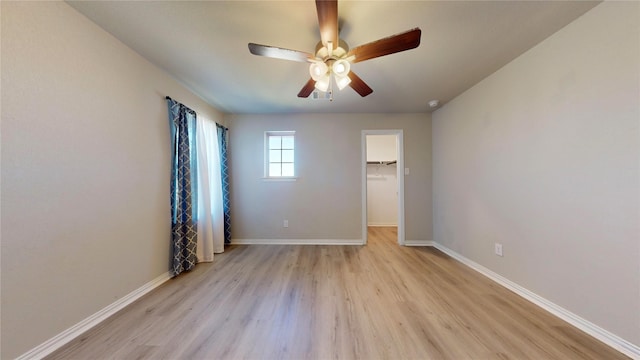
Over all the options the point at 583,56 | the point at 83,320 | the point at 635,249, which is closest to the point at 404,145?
the point at 583,56

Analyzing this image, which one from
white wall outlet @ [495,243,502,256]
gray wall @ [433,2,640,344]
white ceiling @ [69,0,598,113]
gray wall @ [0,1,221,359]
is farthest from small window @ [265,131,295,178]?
white wall outlet @ [495,243,502,256]

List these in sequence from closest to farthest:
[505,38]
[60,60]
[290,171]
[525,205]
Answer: [60,60]
[505,38]
[525,205]
[290,171]

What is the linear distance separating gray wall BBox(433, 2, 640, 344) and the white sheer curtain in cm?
354

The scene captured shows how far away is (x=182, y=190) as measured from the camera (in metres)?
2.44

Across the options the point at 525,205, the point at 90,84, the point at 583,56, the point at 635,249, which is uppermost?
the point at 583,56

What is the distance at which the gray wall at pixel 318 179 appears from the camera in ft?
11.8

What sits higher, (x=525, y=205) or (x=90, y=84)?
(x=90, y=84)

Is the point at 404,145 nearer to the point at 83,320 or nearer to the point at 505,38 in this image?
the point at 505,38

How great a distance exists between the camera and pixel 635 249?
1.26m

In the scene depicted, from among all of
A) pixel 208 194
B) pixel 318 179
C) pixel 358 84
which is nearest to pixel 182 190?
pixel 208 194

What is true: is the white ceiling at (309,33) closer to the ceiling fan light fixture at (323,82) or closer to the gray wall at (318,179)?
the ceiling fan light fixture at (323,82)

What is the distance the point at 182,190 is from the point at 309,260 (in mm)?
1842

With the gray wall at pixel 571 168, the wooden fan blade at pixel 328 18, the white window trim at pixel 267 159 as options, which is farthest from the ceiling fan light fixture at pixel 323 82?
the white window trim at pixel 267 159

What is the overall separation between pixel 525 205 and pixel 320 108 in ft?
9.11
